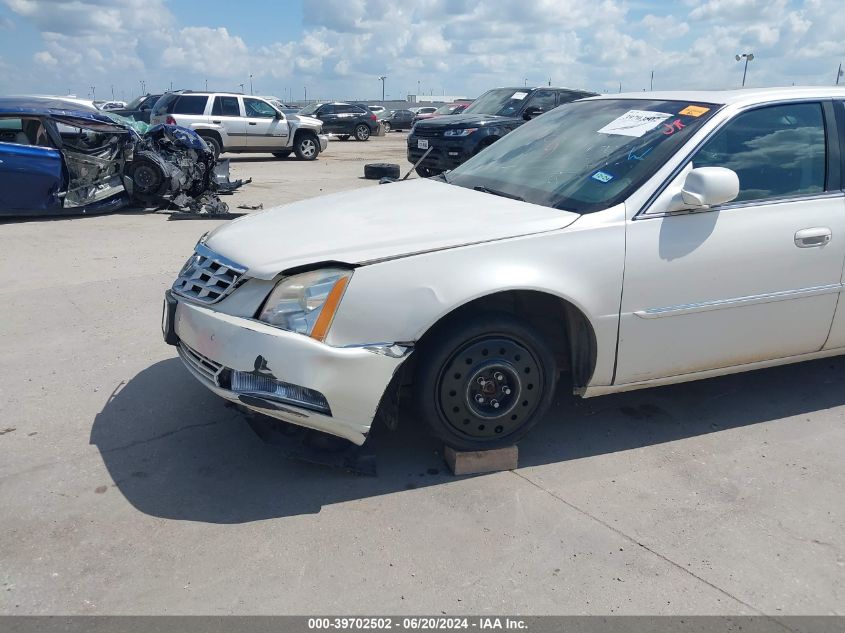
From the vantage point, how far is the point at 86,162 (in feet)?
32.9

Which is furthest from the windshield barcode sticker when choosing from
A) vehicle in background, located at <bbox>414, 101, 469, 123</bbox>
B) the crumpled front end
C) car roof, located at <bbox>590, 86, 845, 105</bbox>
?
vehicle in background, located at <bbox>414, 101, 469, 123</bbox>

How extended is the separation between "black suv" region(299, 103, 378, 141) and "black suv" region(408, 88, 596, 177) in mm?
16022

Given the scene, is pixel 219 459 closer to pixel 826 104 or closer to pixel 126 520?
pixel 126 520

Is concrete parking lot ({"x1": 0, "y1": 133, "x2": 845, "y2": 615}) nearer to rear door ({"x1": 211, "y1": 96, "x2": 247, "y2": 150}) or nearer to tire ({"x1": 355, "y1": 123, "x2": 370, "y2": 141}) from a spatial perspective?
rear door ({"x1": 211, "y1": 96, "x2": 247, "y2": 150})

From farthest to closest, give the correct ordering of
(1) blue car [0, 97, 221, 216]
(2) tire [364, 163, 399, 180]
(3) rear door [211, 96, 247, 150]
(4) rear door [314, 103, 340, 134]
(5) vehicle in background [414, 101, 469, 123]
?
1. (4) rear door [314, 103, 340, 134]
2. (5) vehicle in background [414, 101, 469, 123]
3. (3) rear door [211, 96, 247, 150]
4. (1) blue car [0, 97, 221, 216]
5. (2) tire [364, 163, 399, 180]

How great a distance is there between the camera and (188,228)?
938 centimetres

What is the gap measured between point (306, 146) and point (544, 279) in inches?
684

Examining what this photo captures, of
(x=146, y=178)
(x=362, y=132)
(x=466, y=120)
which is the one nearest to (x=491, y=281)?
(x=146, y=178)

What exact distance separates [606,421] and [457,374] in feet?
3.99

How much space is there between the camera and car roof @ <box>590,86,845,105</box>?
12.4 feet

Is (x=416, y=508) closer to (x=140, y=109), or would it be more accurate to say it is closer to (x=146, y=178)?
(x=146, y=178)

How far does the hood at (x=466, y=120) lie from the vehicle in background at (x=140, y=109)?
9.73 meters

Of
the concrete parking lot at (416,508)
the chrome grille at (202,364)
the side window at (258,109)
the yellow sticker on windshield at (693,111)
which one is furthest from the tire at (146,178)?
the yellow sticker on windshield at (693,111)

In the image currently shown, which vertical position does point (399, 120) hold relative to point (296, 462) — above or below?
above
